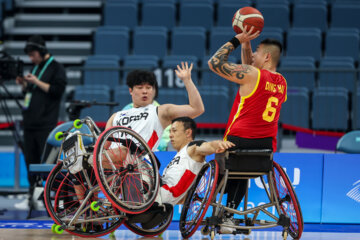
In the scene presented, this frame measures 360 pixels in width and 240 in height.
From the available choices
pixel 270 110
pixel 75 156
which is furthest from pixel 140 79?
pixel 270 110

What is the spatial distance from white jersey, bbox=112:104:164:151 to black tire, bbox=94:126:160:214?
310mm

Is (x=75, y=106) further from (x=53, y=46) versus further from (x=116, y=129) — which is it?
(x=53, y=46)

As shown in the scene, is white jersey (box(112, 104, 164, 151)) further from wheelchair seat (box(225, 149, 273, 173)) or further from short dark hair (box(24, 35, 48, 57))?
short dark hair (box(24, 35, 48, 57))

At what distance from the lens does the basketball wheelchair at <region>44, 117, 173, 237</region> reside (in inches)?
189

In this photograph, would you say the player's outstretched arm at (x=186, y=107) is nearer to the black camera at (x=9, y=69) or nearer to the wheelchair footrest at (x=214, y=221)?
the wheelchair footrest at (x=214, y=221)

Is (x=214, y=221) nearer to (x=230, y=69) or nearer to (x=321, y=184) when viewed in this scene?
(x=230, y=69)

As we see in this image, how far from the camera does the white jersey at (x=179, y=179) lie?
17.3 feet

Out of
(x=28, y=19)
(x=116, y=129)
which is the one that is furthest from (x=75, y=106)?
(x=28, y=19)

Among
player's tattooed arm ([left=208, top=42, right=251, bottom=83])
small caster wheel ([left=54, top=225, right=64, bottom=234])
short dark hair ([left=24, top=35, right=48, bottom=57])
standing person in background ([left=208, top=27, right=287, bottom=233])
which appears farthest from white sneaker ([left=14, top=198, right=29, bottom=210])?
player's tattooed arm ([left=208, top=42, right=251, bottom=83])

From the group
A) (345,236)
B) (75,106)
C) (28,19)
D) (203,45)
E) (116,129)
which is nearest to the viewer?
(116,129)

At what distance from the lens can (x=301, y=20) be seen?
39.5 ft

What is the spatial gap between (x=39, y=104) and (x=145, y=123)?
9.06 feet

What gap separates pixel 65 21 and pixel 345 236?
30.6 ft

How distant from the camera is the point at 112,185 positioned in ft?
15.6
